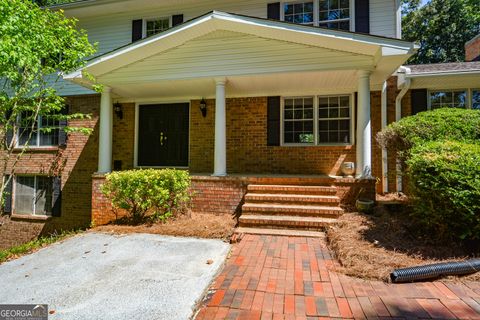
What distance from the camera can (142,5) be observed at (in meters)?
8.36

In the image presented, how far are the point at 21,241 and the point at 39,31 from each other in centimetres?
747

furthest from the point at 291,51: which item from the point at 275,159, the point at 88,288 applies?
the point at 88,288

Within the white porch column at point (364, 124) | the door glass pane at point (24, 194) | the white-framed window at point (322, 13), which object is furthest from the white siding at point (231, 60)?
the door glass pane at point (24, 194)

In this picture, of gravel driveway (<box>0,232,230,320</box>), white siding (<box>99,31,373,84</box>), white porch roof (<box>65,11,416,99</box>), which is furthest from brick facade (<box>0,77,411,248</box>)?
white siding (<box>99,31,373,84</box>)

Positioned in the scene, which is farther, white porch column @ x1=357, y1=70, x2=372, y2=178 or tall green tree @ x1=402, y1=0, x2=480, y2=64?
tall green tree @ x1=402, y1=0, x2=480, y2=64

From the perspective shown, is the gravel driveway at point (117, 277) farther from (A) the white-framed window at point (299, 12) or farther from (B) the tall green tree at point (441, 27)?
(B) the tall green tree at point (441, 27)

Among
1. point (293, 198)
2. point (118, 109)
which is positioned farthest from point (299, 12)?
point (118, 109)

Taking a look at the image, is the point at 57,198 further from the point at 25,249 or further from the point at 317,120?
the point at 317,120

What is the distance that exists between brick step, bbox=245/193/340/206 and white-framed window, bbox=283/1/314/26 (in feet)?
17.5

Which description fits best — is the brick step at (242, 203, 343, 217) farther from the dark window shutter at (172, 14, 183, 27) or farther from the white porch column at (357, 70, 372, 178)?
the dark window shutter at (172, 14, 183, 27)

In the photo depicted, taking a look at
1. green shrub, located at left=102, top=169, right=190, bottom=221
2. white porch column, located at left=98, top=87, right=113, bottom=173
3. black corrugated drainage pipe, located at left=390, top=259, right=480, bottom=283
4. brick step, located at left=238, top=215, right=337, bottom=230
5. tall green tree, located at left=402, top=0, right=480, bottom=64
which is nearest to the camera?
black corrugated drainage pipe, located at left=390, top=259, right=480, bottom=283

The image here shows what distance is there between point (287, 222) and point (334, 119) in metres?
3.96

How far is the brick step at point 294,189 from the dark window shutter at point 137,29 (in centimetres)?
651

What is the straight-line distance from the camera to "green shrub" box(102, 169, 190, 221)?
5285 millimetres
